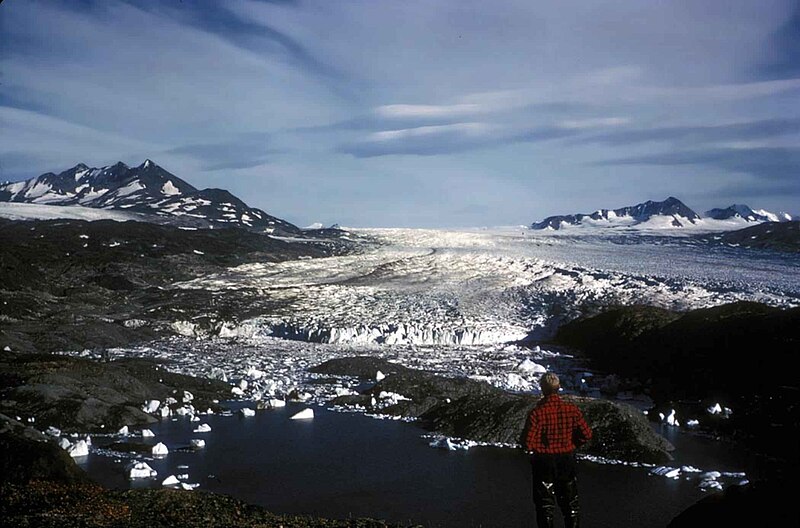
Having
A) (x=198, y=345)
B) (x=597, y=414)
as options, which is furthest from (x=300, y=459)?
(x=198, y=345)

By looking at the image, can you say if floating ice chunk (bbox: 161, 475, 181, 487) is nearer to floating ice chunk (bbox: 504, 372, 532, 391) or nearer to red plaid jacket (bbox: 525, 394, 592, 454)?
red plaid jacket (bbox: 525, 394, 592, 454)

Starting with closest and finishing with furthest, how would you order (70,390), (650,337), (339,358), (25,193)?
Result: (70,390) < (650,337) < (339,358) < (25,193)

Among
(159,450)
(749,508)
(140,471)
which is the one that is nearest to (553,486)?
(749,508)

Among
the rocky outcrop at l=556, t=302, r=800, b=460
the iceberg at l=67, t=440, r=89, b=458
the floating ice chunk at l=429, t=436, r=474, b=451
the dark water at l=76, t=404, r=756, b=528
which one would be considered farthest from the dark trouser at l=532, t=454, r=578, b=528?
the iceberg at l=67, t=440, r=89, b=458

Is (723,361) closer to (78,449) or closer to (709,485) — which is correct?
(709,485)

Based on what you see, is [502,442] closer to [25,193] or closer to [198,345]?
[198,345]

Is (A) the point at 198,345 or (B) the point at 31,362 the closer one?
(B) the point at 31,362
